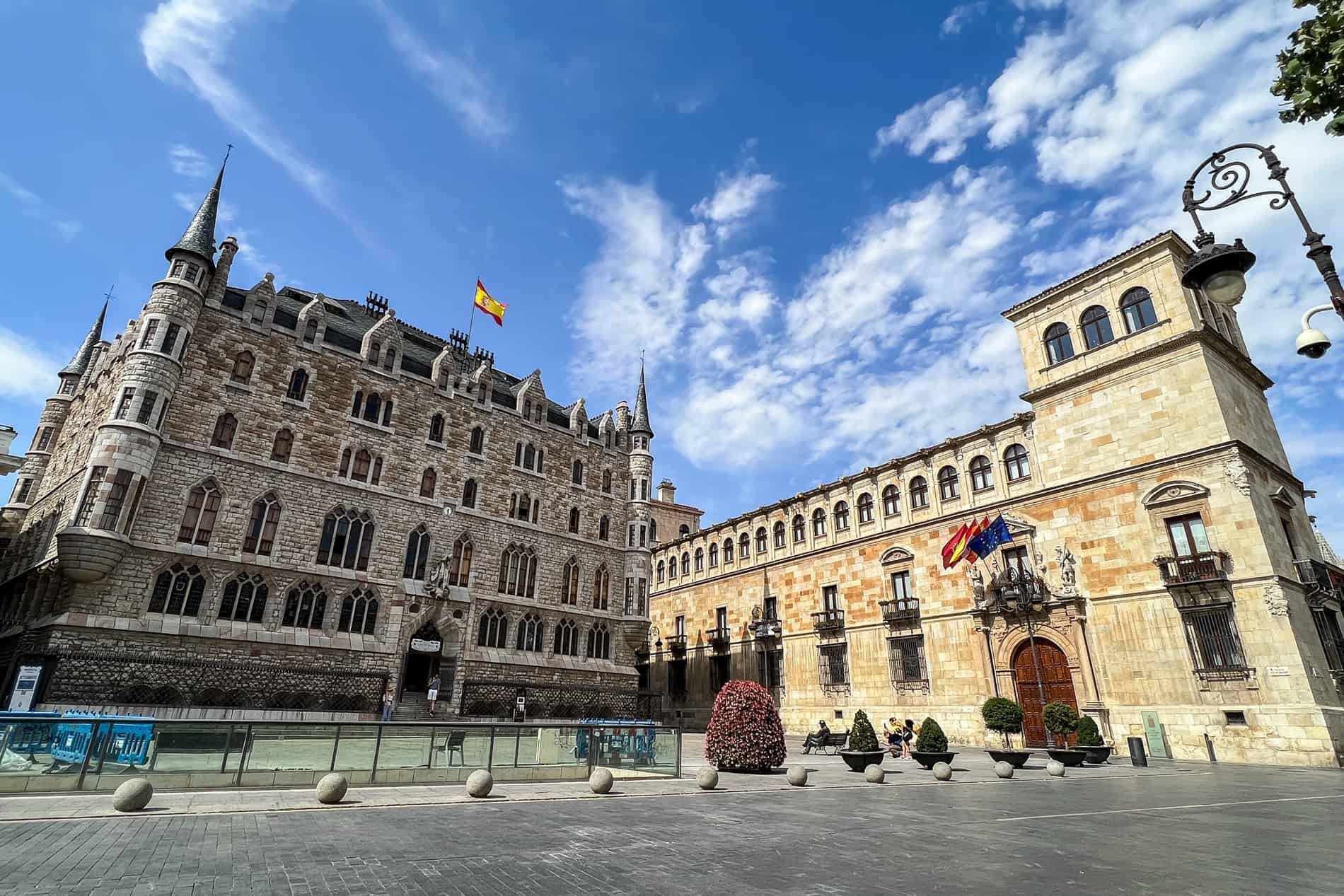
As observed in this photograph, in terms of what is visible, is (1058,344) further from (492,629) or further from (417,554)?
(417,554)

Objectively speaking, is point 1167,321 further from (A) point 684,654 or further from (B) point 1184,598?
(A) point 684,654

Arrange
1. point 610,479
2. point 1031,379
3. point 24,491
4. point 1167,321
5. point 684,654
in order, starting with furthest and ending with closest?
1. point 684,654
2. point 610,479
3. point 24,491
4. point 1031,379
5. point 1167,321

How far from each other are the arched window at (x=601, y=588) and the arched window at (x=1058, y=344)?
2646cm

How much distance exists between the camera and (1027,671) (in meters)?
27.5

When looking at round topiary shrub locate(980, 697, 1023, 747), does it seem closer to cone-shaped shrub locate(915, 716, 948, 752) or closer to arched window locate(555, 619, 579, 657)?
cone-shaped shrub locate(915, 716, 948, 752)

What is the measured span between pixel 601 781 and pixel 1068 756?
16.1 metres

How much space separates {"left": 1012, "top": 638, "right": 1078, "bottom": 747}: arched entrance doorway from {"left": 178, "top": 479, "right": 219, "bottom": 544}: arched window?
34573 mm

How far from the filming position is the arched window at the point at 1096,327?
28312 mm

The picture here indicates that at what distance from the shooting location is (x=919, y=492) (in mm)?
33906

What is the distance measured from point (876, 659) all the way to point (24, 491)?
5109cm

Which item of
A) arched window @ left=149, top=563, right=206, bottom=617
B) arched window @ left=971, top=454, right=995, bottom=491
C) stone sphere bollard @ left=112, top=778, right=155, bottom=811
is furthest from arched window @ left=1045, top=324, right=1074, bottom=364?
arched window @ left=149, top=563, right=206, bottom=617

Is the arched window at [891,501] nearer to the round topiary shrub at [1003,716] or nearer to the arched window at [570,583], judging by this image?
the round topiary shrub at [1003,716]

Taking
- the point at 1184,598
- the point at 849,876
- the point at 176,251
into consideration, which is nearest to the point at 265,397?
the point at 176,251

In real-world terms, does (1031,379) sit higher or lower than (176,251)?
lower
